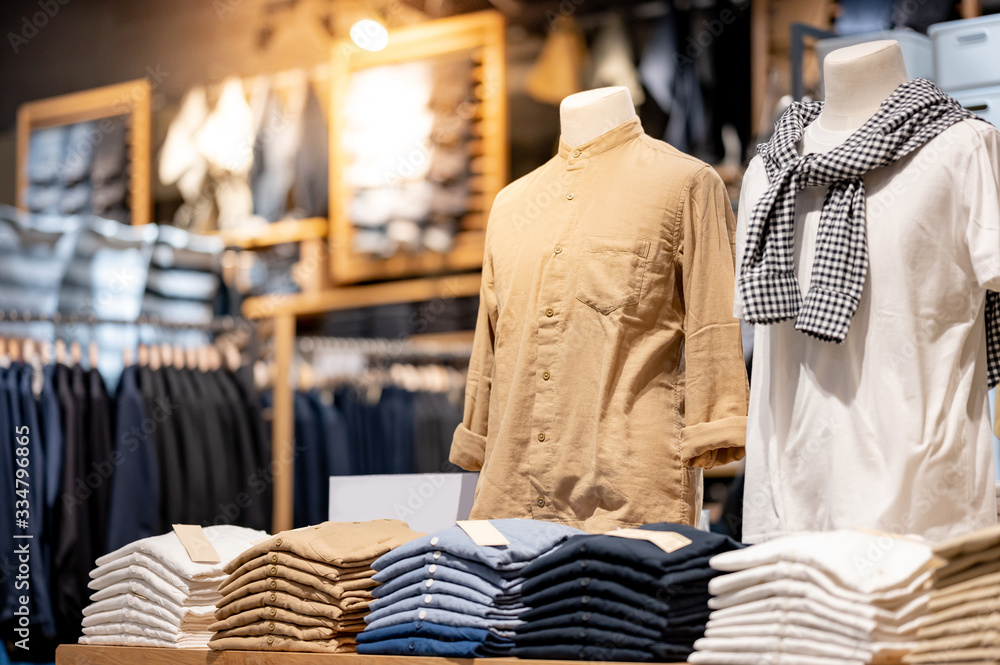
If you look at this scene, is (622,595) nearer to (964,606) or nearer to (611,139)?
(964,606)

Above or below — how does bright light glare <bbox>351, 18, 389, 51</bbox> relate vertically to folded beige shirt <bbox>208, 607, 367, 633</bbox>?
above

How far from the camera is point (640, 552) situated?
5.40ft

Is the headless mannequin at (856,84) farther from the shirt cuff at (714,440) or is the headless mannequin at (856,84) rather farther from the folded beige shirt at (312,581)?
the folded beige shirt at (312,581)

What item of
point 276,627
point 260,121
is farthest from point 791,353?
point 260,121

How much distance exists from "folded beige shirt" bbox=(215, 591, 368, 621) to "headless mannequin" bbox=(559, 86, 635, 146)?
1069mm

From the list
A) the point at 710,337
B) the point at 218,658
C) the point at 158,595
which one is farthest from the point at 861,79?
the point at 158,595

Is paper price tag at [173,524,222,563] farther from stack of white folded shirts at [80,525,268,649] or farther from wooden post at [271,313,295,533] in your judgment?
wooden post at [271,313,295,533]

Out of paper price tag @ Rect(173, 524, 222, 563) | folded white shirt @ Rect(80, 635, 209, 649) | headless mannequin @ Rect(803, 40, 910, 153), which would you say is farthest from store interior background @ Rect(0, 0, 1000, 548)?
folded white shirt @ Rect(80, 635, 209, 649)

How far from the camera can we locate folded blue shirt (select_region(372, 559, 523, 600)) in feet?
5.88

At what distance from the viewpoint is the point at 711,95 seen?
4340 mm

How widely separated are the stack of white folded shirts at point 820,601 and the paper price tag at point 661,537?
0.32 ft

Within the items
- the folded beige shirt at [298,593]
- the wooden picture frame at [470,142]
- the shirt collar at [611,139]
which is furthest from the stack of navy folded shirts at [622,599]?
the wooden picture frame at [470,142]

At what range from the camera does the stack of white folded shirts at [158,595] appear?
2270 millimetres

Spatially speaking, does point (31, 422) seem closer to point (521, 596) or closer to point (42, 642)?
point (42, 642)
